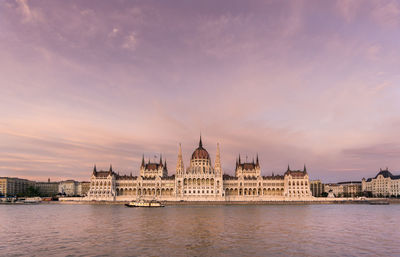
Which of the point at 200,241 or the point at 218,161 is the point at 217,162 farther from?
the point at 200,241

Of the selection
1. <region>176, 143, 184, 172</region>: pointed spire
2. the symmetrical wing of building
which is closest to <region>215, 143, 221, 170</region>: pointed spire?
the symmetrical wing of building

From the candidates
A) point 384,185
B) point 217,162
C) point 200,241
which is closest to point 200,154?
point 217,162

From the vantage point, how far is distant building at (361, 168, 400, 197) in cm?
16650

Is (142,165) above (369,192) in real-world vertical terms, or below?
above

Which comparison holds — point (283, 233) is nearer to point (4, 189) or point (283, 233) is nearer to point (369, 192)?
point (369, 192)

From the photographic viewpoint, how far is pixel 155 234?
42125 mm

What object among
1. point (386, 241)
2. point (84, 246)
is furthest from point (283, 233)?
point (84, 246)

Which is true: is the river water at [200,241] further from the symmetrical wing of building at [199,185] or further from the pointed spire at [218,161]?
the pointed spire at [218,161]

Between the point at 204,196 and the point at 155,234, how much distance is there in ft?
341

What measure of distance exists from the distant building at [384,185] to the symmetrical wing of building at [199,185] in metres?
46.4

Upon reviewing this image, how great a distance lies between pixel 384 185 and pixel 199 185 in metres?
92.7

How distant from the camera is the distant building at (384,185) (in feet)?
546

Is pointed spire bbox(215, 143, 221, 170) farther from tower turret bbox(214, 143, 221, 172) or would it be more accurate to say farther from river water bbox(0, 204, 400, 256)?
river water bbox(0, 204, 400, 256)

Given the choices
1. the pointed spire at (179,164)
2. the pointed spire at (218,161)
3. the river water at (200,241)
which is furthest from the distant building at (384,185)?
the river water at (200,241)
